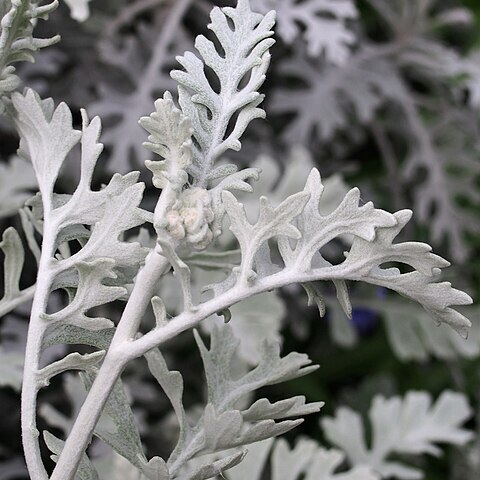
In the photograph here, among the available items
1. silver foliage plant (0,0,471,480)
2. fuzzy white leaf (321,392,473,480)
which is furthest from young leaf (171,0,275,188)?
fuzzy white leaf (321,392,473,480)

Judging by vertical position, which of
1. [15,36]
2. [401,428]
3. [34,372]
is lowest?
[401,428]

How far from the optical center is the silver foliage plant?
32cm

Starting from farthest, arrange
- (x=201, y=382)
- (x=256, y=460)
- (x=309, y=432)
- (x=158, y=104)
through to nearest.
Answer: (x=309, y=432) → (x=201, y=382) → (x=256, y=460) → (x=158, y=104)

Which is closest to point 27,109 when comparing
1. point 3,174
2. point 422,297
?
point 422,297

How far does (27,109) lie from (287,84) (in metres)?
0.80

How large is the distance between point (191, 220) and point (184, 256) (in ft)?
0.12

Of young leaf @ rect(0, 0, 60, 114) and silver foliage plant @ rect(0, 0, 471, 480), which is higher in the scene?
young leaf @ rect(0, 0, 60, 114)

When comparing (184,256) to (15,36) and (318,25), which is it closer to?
(15,36)

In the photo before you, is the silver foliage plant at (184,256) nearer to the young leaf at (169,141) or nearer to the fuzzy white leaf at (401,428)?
the young leaf at (169,141)

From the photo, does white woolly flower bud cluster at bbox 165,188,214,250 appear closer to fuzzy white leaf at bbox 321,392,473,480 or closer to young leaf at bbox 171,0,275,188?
young leaf at bbox 171,0,275,188

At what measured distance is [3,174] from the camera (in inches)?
26.3

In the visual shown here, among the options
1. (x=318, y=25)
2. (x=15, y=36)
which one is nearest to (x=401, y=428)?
(x=318, y=25)

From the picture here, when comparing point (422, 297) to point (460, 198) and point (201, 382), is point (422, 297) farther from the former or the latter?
point (460, 198)

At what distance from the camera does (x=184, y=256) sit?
0.35 meters
